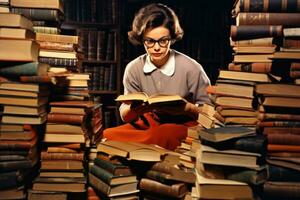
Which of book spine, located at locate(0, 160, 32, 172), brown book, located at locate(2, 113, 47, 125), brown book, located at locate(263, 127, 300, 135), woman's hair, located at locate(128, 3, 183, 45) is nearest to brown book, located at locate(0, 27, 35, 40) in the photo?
brown book, located at locate(2, 113, 47, 125)

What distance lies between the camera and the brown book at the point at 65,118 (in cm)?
240

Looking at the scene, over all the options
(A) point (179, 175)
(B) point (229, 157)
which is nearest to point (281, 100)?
(B) point (229, 157)

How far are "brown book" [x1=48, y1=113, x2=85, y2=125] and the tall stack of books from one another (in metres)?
1.01

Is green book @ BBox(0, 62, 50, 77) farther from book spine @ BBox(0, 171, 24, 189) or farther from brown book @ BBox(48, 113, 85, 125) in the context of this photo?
book spine @ BBox(0, 171, 24, 189)

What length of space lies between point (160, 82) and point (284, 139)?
1650mm

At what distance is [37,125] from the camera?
2.39 meters

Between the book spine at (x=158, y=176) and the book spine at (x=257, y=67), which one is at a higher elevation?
the book spine at (x=257, y=67)

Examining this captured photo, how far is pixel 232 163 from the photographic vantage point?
1.88m

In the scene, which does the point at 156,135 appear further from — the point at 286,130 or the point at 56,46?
the point at 286,130

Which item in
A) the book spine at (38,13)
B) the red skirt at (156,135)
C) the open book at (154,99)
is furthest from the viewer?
the red skirt at (156,135)

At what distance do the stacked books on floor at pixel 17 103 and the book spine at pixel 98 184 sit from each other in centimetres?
38

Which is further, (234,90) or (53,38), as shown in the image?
(53,38)

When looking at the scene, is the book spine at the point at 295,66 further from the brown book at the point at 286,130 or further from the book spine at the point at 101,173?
the book spine at the point at 101,173

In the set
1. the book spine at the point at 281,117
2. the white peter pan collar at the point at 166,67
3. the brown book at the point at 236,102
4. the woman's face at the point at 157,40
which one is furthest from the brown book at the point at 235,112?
the white peter pan collar at the point at 166,67
